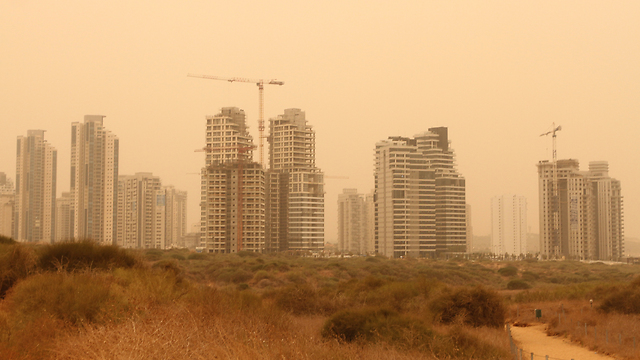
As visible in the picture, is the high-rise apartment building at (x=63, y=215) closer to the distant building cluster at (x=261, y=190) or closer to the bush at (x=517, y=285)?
the distant building cluster at (x=261, y=190)

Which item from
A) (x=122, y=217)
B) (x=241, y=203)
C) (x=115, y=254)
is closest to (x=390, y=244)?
(x=241, y=203)

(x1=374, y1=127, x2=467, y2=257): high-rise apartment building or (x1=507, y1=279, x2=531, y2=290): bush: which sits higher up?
(x1=374, y1=127, x2=467, y2=257): high-rise apartment building

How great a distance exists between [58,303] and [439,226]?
4320 inches

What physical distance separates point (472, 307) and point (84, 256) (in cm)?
1537

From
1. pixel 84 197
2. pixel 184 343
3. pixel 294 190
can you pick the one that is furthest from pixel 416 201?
pixel 184 343

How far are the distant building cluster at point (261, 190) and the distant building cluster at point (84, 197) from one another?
1184 inches

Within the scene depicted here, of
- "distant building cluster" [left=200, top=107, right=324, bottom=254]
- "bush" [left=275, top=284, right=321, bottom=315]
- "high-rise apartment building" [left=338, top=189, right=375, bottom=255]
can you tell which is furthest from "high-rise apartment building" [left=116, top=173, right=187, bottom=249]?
"bush" [left=275, top=284, right=321, bottom=315]

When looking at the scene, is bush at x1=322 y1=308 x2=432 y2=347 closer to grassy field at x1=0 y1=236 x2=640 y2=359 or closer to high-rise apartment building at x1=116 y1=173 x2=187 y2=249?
grassy field at x1=0 y1=236 x2=640 y2=359

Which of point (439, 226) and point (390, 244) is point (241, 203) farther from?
point (439, 226)

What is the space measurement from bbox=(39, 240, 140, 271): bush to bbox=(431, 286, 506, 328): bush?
1249cm

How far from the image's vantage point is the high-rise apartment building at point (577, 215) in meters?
113

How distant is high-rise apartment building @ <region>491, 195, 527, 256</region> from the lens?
17812 cm

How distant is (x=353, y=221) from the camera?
18062 cm

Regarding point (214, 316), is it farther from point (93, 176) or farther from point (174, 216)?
point (174, 216)
